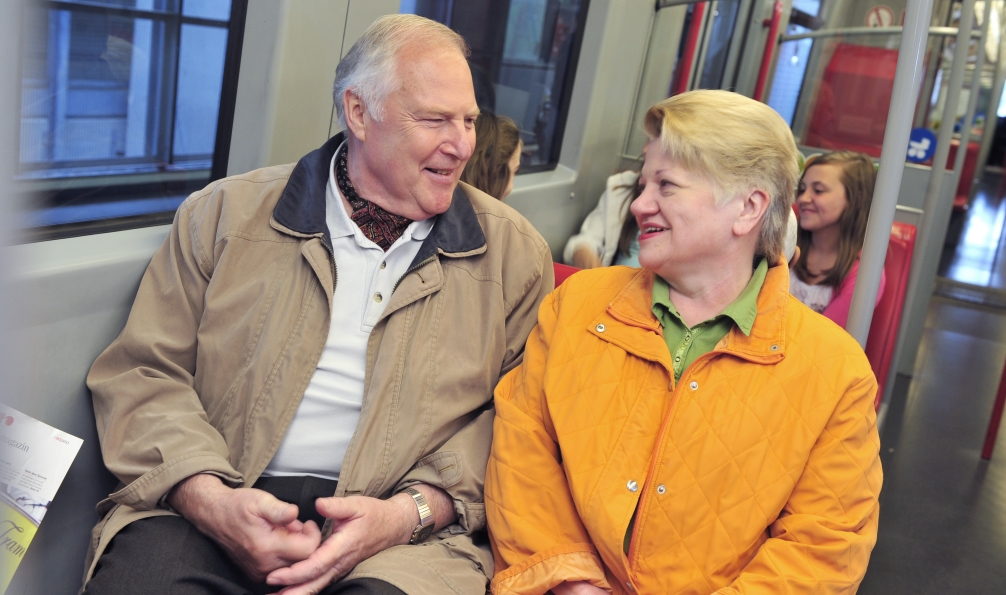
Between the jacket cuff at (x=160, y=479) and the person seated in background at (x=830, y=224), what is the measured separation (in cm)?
229

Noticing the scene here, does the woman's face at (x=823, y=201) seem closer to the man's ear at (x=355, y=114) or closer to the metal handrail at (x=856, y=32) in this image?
the metal handrail at (x=856, y=32)

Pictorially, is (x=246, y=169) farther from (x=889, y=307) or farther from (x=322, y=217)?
(x=889, y=307)

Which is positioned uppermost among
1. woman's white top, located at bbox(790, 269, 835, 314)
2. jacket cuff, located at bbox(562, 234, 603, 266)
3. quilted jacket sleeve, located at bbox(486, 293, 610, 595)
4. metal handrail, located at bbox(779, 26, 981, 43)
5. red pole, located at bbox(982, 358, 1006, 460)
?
metal handrail, located at bbox(779, 26, 981, 43)

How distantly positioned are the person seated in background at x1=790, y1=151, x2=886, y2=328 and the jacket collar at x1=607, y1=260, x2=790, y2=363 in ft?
5.06

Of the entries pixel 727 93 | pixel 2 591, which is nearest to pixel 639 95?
pixel 727 93

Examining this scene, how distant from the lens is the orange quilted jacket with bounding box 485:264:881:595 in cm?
149

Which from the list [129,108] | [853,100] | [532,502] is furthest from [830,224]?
[129,108]

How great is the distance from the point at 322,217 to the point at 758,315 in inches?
37.8

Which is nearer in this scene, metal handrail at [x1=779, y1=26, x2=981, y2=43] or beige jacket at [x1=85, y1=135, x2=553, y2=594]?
beige jacket at [x1=85, y1=135, x2=553, y2=594]

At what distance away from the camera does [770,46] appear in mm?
5055

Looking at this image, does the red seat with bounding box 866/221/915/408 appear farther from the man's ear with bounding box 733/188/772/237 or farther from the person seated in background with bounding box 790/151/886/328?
the man's ear with bounding box 733/188/772/237

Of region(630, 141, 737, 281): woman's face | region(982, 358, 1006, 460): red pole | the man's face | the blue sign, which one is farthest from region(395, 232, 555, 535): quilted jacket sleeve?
the blue sign

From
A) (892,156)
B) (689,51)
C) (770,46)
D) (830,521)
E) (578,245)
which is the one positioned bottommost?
(830,521)

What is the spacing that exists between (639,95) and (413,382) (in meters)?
3.25
